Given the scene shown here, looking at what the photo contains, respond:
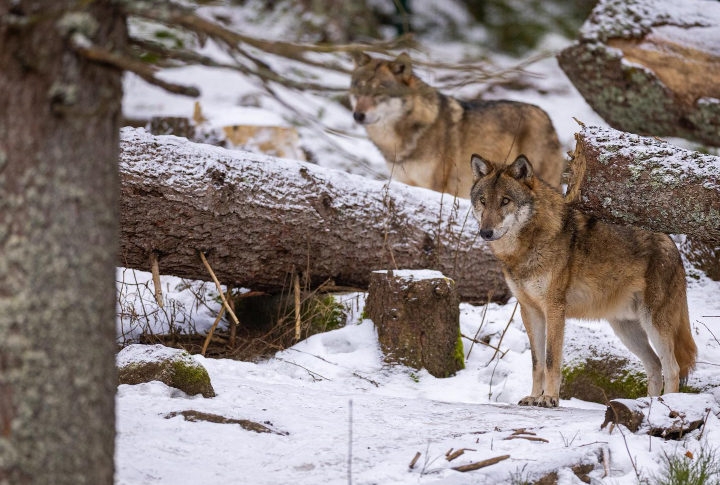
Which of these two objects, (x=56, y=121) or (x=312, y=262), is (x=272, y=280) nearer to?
(x=312, y=262)

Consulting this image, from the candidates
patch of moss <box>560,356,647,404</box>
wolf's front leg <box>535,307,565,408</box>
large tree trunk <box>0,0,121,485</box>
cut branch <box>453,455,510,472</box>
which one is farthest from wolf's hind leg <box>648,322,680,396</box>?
large tree trunk <box>0,0,121,485</box>

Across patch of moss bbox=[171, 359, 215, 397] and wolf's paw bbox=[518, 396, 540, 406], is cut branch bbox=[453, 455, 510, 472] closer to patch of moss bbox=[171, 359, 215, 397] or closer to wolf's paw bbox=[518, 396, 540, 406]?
patch of moss bbox=[171, 359, 215, 397]

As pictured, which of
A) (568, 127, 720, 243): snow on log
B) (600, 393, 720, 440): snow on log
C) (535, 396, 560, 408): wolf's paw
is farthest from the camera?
(535, 396, 560, 408): wolf's paw

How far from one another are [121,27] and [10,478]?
1474 mm

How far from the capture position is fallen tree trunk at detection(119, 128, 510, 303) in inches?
219

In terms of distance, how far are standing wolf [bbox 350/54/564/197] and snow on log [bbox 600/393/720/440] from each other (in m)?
5.16

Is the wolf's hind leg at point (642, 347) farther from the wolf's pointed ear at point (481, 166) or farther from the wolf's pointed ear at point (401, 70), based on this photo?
the wolf's pointed ear at point (401, 70)

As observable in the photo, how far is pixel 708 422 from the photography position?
4273mm

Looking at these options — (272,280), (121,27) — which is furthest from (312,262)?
(121,27)

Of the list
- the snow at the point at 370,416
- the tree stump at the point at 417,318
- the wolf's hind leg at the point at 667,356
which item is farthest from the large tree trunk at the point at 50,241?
the wolf's hind leg at the point at 667,356

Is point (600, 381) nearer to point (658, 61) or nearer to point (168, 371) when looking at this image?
point (168, 371)

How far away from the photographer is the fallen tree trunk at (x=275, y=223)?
5.56 metres

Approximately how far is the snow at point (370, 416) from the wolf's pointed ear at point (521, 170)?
105 cm

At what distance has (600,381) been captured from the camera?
19.9 feet
